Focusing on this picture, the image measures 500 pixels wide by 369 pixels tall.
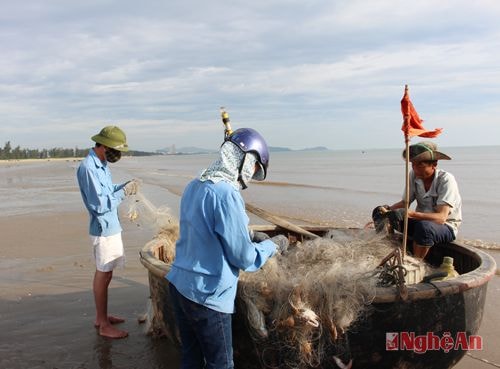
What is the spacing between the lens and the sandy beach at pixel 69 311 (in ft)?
13.0

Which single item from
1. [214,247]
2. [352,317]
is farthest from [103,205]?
[352,317]

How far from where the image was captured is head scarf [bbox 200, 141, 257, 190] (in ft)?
8.21

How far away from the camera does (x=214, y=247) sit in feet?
8.16

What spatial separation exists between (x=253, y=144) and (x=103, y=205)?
2.21 m

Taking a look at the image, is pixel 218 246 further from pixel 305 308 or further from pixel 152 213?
pixel 152 213

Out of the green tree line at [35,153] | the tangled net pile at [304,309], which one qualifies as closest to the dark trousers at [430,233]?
the tangled net pile at [304,309]

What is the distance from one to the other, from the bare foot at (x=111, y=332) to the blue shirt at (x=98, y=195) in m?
0.89

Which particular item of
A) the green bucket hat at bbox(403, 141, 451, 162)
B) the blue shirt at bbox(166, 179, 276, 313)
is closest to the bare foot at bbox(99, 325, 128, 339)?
the blue shirt at bbox(166, 179, 276, 313)

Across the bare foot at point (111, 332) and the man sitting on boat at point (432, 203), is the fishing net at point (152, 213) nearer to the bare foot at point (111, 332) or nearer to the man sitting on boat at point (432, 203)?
the bare foot at point (111, 332)

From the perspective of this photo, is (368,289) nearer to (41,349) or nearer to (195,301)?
(195,301)

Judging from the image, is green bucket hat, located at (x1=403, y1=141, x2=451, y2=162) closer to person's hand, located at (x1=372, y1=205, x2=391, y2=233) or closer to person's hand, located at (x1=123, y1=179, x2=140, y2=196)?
person's hand, located at (x1=372, y1=205, x2=391, y2=233)

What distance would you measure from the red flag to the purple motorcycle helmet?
1468 mm

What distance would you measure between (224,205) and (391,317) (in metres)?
1.32

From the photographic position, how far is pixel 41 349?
163 inches
